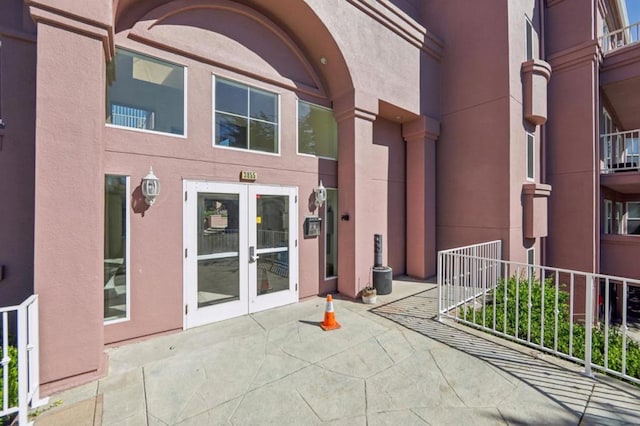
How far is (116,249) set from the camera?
417cm

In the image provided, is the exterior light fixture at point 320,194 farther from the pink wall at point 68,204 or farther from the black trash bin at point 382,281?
the pink wall at point 68,204

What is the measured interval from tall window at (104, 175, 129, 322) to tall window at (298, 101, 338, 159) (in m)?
3.38

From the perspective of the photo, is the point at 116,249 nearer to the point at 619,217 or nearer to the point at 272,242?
the point at 272,242

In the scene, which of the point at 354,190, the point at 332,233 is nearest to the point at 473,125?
the point at 354,190

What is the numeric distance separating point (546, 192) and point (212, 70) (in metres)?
8.76

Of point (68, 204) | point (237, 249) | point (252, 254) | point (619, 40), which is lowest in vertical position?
point (252, 254)

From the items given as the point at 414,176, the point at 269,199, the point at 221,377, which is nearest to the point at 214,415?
the point at 221,377

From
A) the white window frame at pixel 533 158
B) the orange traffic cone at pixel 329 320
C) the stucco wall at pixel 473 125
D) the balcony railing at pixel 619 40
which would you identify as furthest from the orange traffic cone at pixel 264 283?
the balcony railing at pixel 619 40

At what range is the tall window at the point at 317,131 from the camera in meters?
6.29

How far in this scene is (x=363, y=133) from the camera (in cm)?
641

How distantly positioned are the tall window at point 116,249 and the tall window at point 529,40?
10.2 metres

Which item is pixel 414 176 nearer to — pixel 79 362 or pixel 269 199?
pixel 269 199

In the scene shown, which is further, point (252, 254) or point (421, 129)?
point (421, 129)

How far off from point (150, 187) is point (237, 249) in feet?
5.73
